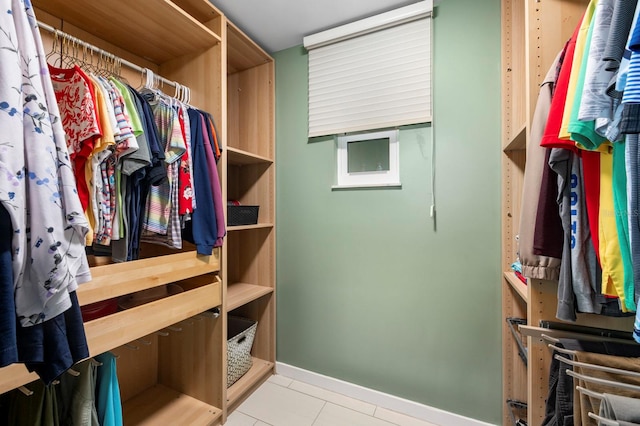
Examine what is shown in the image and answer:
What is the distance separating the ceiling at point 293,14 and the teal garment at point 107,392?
193cm

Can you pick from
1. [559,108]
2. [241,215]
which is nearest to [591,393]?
[559,108]

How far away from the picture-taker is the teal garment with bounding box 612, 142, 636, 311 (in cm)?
59

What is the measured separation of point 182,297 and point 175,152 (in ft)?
2.30

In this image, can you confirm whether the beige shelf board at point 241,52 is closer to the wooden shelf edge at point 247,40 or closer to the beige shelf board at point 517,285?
the wooden shelf edge at point 247,40

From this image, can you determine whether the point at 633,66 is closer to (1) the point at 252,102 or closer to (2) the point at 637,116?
(2) the point at 637,116

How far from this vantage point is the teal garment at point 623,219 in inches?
23.4

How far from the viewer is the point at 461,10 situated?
148 cm

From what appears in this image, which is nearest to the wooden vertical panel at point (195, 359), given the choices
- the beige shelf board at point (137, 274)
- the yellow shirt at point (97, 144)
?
the beige shelf board at point (137, 274)

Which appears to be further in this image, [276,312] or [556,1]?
[276,312]

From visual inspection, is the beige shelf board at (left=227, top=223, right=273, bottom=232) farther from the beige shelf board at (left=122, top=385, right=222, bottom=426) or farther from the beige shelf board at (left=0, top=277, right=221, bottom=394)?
the beige shelf board at (left=122, top=385, right=222, bottom=426)

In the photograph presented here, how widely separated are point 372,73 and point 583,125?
131 cm

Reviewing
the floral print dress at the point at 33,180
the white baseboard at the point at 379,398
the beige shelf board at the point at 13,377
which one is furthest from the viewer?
the white baseboard at the point at 379,398

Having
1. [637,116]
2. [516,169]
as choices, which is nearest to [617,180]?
[637,116]

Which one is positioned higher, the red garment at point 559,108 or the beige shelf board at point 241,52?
the beige shelf board at point 241,52
